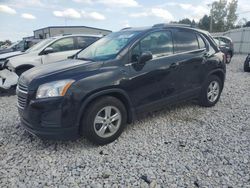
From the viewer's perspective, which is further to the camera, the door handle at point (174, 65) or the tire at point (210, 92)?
the tire at point (210, 92)

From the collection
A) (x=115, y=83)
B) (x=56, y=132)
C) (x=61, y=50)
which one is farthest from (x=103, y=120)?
(x=61, y=50)

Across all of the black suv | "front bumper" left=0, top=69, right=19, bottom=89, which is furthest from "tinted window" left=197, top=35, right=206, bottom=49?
"front bumper" left=0, top=69, right=19, bottom=89

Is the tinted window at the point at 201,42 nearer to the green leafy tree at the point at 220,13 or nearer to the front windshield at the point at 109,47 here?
the front windshield at the point at 109,47

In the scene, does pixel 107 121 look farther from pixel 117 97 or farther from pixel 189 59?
pixel 189 59

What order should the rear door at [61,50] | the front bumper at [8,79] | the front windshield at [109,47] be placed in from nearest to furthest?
the front windshield at [109,47] → the front bumper at [8,79] → the rear door at [61,50]

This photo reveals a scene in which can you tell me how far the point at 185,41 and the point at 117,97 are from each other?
1.94 m

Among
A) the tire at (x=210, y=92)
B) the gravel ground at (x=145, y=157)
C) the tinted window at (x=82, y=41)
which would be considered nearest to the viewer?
the gravel ground at (x=145, y=157)

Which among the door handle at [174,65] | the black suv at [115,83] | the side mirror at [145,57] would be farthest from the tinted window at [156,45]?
the door handle at [174,65]

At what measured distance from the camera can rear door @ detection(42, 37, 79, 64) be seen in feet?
22.4

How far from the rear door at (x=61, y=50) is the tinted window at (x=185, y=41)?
13.2ft

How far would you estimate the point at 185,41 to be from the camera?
4.34m

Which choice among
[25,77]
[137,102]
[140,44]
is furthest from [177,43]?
[25,77]

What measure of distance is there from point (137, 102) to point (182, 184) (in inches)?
59.4

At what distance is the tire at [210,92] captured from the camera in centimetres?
476
